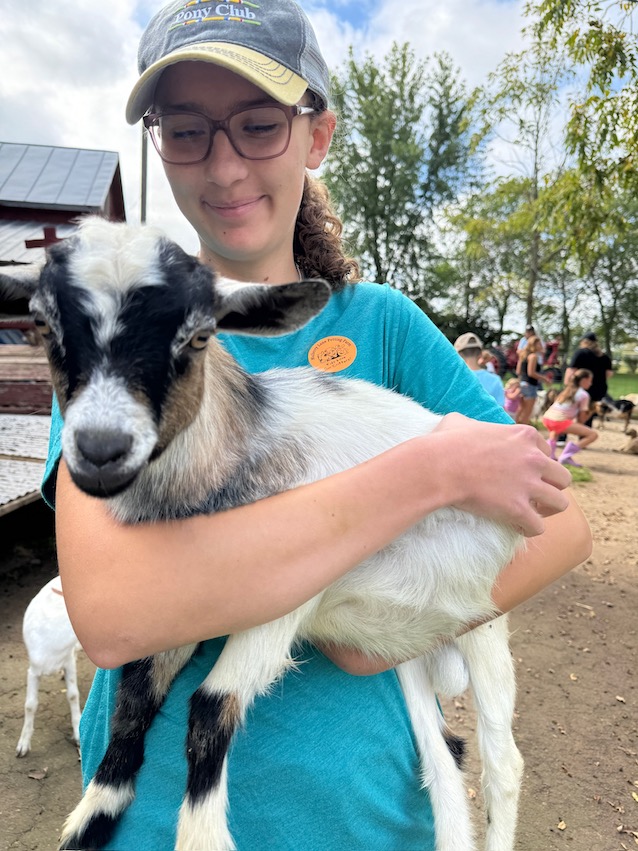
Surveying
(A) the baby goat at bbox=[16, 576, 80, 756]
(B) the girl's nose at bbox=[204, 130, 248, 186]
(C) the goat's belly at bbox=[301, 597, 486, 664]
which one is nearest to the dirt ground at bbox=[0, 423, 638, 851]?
(A) the baby goat at bbox=[16, 576, 80, 756]

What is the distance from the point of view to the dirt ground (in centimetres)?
324

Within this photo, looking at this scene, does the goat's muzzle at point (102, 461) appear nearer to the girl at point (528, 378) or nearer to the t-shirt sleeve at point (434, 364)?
the t-shirt sleeve at point (434, 364)

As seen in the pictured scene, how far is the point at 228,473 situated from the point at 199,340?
0.31 metres

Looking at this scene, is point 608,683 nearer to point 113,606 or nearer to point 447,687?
point 447,687

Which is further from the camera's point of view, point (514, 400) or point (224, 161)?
point (514, 400)

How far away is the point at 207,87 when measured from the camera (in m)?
1.34

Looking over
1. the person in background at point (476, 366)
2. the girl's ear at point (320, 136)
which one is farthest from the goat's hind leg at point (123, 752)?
the person in background at point (476, 366)

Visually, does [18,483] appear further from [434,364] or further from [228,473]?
[434,364]

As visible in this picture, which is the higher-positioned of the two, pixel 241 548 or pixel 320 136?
pixel 320 136

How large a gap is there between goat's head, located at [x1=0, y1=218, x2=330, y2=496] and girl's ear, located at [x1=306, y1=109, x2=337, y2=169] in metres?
0.60

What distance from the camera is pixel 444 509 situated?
138cm

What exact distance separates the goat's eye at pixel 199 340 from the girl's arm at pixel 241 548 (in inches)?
11.9

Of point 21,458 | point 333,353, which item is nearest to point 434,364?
point 333,353

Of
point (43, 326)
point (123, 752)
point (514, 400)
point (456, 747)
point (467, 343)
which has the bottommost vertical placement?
point (514, 400)
